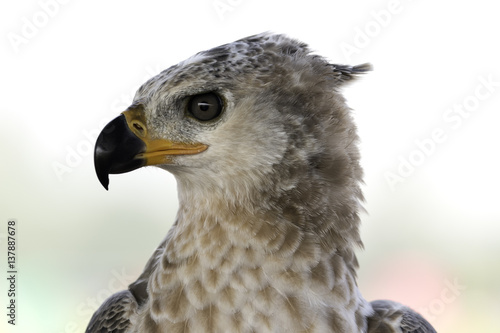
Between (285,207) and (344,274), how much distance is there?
21 centimetres

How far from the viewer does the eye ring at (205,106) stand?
1267 millimetres

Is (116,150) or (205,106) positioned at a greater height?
(205,106)

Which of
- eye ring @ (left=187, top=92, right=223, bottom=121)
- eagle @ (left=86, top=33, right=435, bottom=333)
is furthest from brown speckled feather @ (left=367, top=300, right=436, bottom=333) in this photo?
eye ring @ (left=187, top=92, right=223, bottom=121)

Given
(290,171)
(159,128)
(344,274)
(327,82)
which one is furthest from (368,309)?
(159,128)

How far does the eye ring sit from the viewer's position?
1.27 meters

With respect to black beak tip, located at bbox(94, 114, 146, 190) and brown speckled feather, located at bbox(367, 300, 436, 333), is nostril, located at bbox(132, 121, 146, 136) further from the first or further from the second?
brown speckled feather, located at bbox(367, 300, 436, 333)

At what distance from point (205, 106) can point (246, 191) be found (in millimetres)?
207

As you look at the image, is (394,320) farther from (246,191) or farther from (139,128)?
(139,128)

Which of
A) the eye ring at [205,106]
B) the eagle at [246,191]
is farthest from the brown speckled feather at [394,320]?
the eye ring at [205,106]

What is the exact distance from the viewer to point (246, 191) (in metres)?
1.28

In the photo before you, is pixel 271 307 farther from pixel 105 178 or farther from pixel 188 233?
pixel 105 178

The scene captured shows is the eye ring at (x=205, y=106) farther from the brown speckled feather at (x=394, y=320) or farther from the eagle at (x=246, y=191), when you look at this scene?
the brown speckled feather at (x=394, y=320)

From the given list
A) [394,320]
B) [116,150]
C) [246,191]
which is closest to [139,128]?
[116,150]

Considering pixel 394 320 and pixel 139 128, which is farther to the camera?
pixel 394 320
